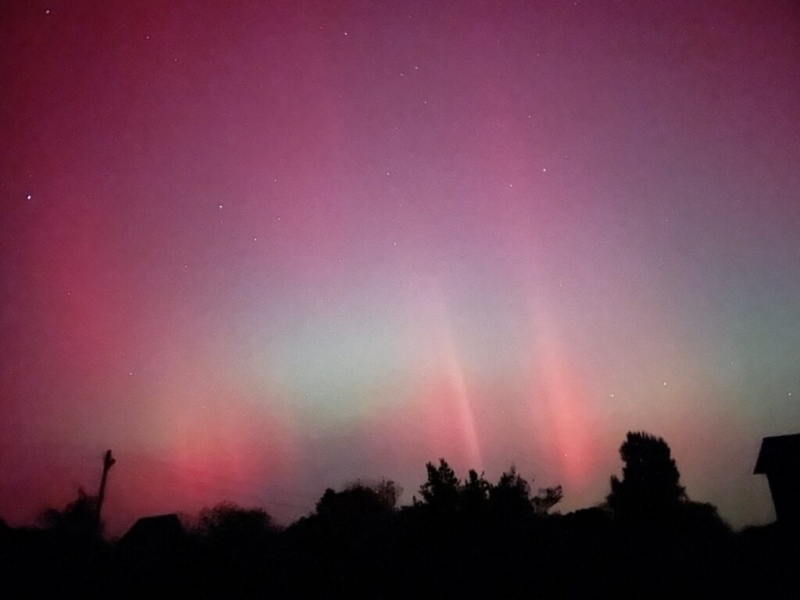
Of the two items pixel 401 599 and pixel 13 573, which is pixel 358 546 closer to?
pixel 401 599

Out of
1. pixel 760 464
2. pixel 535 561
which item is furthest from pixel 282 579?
pixel 760 464

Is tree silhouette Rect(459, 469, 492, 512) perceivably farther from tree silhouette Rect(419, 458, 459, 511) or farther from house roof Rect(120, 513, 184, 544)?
house roof Rect(120, 513, 184, 544)

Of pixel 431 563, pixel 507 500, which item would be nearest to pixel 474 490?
pixel 507 500

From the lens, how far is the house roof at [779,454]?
24.7 meters

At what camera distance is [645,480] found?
121 feet

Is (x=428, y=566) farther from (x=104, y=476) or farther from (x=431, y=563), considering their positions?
(x=104, y=476)

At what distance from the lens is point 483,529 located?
57.9ft

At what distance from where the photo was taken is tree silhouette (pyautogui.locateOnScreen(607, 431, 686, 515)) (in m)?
35.0

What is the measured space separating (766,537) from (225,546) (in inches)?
667

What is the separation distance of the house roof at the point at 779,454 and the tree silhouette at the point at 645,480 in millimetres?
→ 9538

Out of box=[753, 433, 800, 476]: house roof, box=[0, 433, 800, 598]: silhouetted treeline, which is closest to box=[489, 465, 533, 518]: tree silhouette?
box=[0, 433, 800, 598]: silhouetted treeline

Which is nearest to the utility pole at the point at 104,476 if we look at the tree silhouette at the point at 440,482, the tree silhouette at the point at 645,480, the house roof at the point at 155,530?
the house roof at the point at 155,530

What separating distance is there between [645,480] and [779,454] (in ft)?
41.2

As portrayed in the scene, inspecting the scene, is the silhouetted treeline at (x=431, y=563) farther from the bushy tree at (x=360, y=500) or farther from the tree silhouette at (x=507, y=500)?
the bushy tree at (x=360, y=500)
